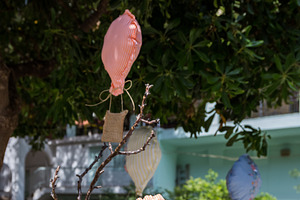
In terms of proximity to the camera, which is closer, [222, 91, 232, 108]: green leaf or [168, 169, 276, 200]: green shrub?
[222, 91, 232, 108]: green leaf

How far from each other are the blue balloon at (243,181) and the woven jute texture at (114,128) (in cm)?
248

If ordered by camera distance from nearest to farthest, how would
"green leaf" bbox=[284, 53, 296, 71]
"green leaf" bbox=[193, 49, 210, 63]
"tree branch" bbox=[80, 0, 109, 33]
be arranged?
"green leaf" bbox=[193, 49, 210, 63] < "green leaf" bbox=[284, 53, 296, 71] < "tree branch" bbox=[80, 0, 109, 33]

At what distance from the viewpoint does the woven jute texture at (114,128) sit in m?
2.16

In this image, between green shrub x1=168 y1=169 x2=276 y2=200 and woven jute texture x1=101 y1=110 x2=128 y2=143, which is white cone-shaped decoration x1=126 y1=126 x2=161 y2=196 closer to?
woven jute texture x1=101 y1=110 x2=128 y2=143

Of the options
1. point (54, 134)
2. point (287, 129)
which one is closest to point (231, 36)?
point (54, 134)

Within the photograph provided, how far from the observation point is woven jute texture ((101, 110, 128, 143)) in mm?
2158

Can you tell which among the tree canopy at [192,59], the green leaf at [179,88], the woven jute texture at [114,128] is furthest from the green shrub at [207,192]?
the woven jute texture at [114,128]

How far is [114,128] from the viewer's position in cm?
219

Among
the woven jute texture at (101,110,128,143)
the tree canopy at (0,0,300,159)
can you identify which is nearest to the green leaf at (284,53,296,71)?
the tree canopy at (0,0,300,159)

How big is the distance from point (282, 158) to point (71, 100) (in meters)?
8.29

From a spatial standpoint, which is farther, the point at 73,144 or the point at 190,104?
the point at 73,144

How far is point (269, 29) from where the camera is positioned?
3.53 meters

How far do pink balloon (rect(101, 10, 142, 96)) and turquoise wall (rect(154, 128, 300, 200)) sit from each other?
763 cm

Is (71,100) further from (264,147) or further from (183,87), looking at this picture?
(264,147)
